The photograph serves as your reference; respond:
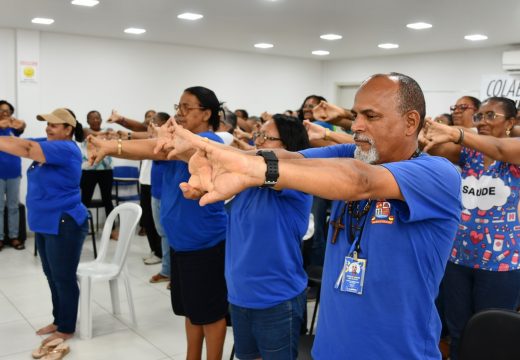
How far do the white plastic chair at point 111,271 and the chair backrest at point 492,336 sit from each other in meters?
2.82

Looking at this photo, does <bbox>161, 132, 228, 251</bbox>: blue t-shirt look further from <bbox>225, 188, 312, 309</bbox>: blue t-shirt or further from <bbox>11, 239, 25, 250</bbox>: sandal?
<bbox>11, 239, 25, 250</bbox>: sandal

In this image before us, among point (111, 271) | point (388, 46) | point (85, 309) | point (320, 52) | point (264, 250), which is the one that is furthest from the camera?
point (320, 52)

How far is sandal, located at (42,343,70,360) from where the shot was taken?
3.42m

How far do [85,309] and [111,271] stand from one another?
14.1 inches

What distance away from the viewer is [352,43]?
338 inches

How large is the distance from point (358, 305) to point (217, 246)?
145 cm

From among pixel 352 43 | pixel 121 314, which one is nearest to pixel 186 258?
pixel 121 314

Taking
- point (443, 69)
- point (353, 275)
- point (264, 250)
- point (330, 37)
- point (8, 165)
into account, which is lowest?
point (8, 165)

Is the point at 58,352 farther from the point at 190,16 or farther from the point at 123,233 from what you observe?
the point at 190,16

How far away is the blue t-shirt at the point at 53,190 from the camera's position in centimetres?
348

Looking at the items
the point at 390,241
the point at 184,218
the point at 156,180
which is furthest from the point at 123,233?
the point at 390,241

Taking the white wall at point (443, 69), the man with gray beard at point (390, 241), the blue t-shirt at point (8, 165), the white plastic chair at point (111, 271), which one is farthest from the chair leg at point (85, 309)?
the white wall at point (443, 69)

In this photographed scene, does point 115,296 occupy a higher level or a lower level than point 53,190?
lower

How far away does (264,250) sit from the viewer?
7.11 feet
